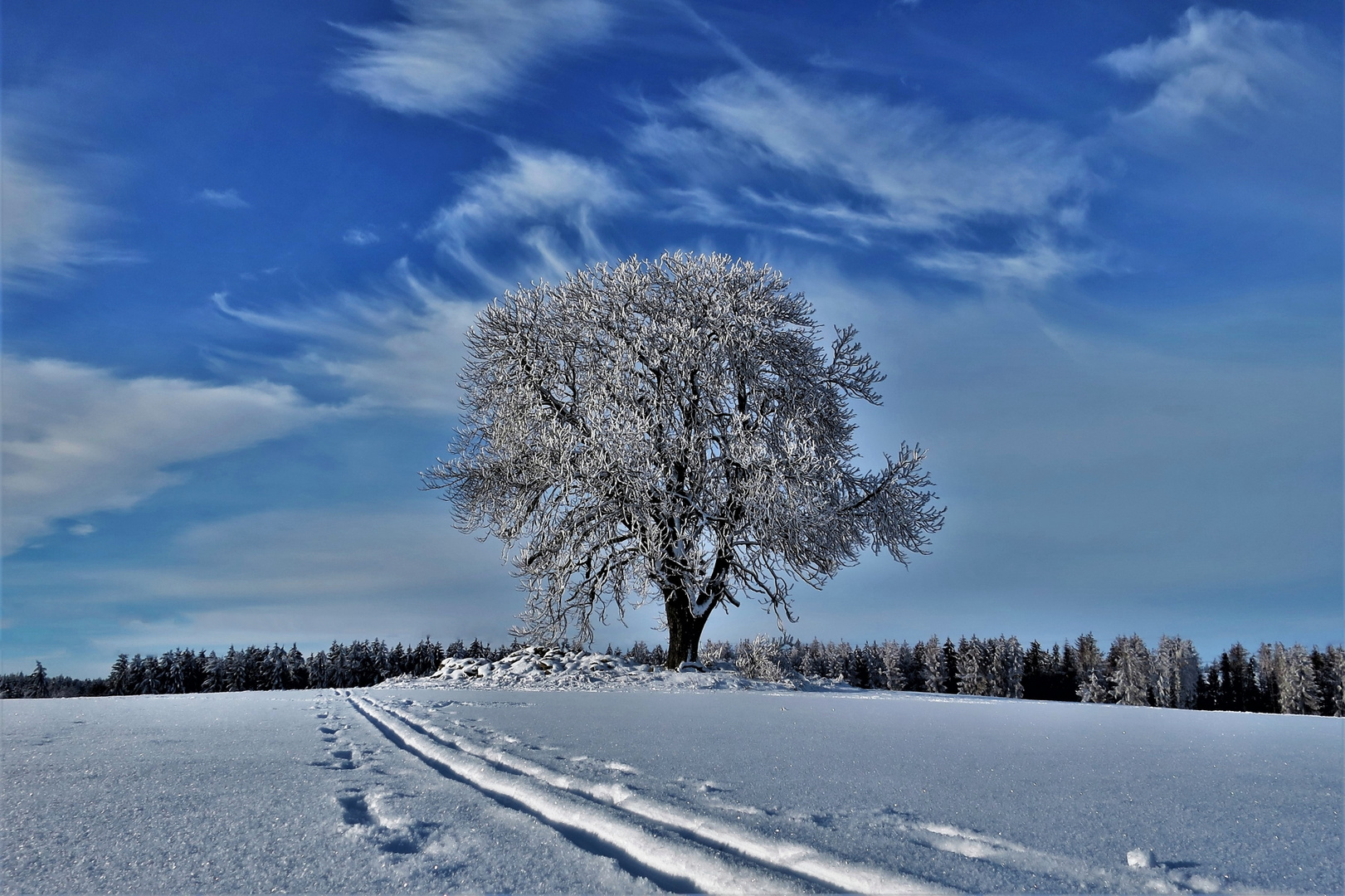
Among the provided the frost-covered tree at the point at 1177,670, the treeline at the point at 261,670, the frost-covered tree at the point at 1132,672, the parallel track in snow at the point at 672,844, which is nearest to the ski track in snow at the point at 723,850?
the parallel track in snow at the point at 672,844

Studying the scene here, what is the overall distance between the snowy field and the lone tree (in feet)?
24.0

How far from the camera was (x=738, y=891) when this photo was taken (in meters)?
1.42

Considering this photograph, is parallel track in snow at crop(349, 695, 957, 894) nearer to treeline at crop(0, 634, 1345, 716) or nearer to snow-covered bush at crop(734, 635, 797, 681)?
snow-covered bush at crop(734, 635, 797, 681)

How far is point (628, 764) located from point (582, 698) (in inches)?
171

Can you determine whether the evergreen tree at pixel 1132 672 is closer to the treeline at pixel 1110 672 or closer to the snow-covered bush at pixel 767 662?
the treeline at pixel 1110 672

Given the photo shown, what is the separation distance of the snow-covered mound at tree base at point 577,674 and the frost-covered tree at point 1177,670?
39401 mm

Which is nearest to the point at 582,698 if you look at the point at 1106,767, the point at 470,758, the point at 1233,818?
the point at 470,758

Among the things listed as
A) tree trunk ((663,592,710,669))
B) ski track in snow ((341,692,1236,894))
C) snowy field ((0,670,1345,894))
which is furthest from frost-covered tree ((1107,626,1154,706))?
ski track in snow ((341,692,1236,894))

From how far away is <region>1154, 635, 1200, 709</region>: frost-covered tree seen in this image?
128 ft

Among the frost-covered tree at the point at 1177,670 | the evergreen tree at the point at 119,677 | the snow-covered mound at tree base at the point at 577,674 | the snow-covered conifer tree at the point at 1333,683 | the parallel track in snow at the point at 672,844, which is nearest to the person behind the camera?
the parallel track in snow at the point at 672,844

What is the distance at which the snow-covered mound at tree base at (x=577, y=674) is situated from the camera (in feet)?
31.5

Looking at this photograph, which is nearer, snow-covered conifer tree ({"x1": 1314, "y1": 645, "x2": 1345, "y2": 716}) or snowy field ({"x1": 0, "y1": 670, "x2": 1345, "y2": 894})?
snowy field ({"x1": 0, "y1": 670, "x2": 1345, "y2": 894})

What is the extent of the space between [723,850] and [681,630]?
11222 millimetres

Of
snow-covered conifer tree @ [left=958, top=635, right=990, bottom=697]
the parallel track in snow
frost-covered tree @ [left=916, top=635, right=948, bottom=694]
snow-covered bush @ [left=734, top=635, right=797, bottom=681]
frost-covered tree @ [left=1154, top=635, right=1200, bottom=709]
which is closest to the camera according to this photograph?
the parallel track in snow
